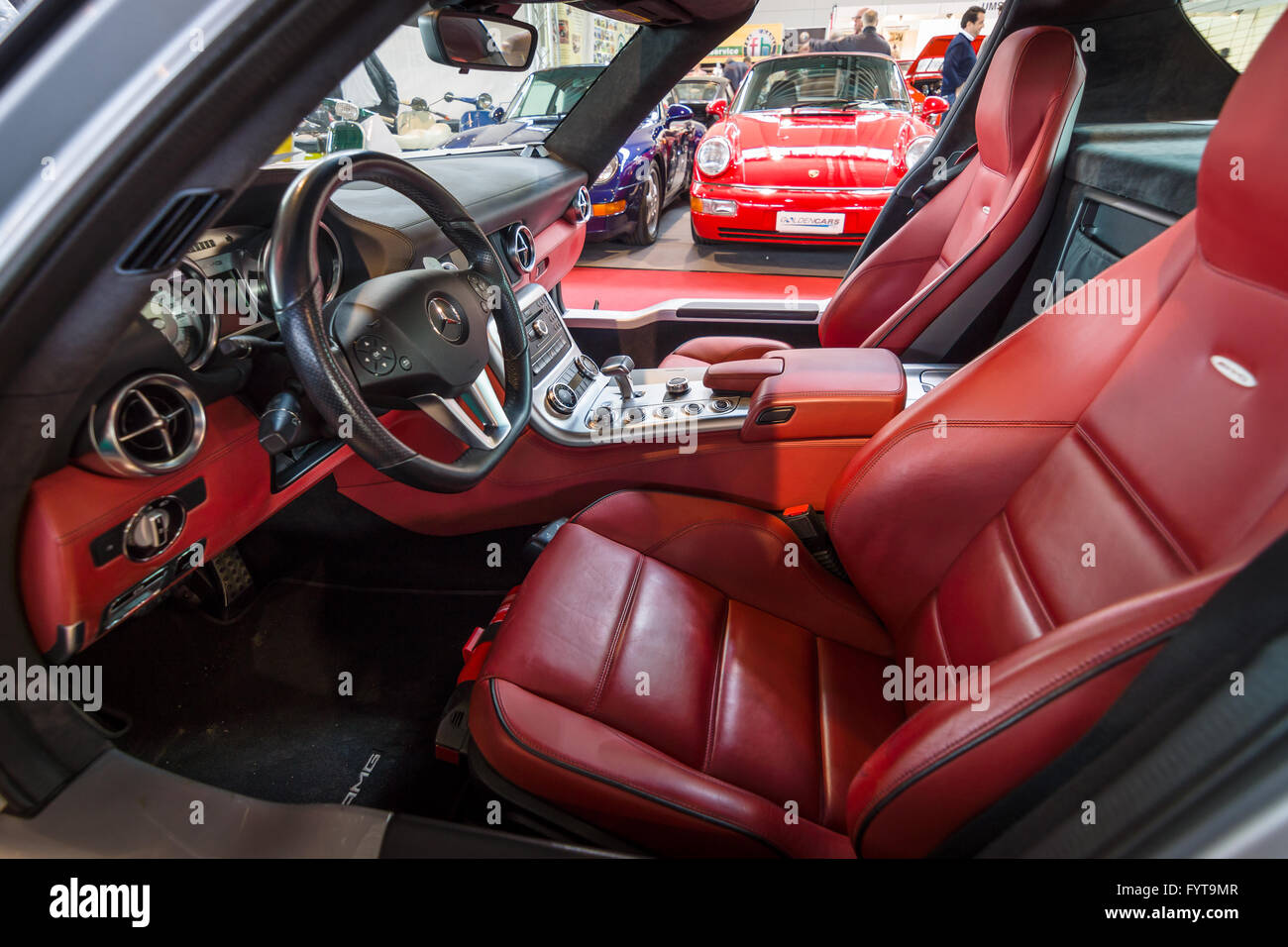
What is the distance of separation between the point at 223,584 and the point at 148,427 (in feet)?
2.77

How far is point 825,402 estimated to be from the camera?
1.41 metres

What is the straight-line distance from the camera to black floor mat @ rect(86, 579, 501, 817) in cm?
129

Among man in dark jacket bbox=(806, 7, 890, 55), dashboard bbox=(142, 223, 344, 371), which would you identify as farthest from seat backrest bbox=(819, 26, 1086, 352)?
man in dark jacket bbox=(806, 7, 890, 55)

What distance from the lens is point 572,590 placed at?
1.08 metres

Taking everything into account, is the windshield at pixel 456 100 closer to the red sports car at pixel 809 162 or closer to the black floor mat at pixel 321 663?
the black floor mat at pixel 321 663

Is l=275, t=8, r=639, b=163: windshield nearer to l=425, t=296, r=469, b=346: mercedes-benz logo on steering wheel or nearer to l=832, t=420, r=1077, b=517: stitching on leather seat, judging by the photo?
l=425, t=296, r=469, b=346: mercedes-benz logo on steering wheel

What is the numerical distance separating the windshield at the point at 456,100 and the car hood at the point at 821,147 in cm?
112

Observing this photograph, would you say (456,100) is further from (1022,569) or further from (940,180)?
(1022,569)

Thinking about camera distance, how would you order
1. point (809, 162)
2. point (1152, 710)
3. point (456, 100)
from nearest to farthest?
point (1152, 710) → point (456, 100) → point (809, 162)

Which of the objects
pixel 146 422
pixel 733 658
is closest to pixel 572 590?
pixel 733 658

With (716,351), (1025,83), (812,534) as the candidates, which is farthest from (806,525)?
(1025,83)

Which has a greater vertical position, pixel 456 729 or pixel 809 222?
pixel 809 222

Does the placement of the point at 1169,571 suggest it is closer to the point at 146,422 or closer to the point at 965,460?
the point at 965,460

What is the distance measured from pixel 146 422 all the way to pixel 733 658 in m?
0.85
